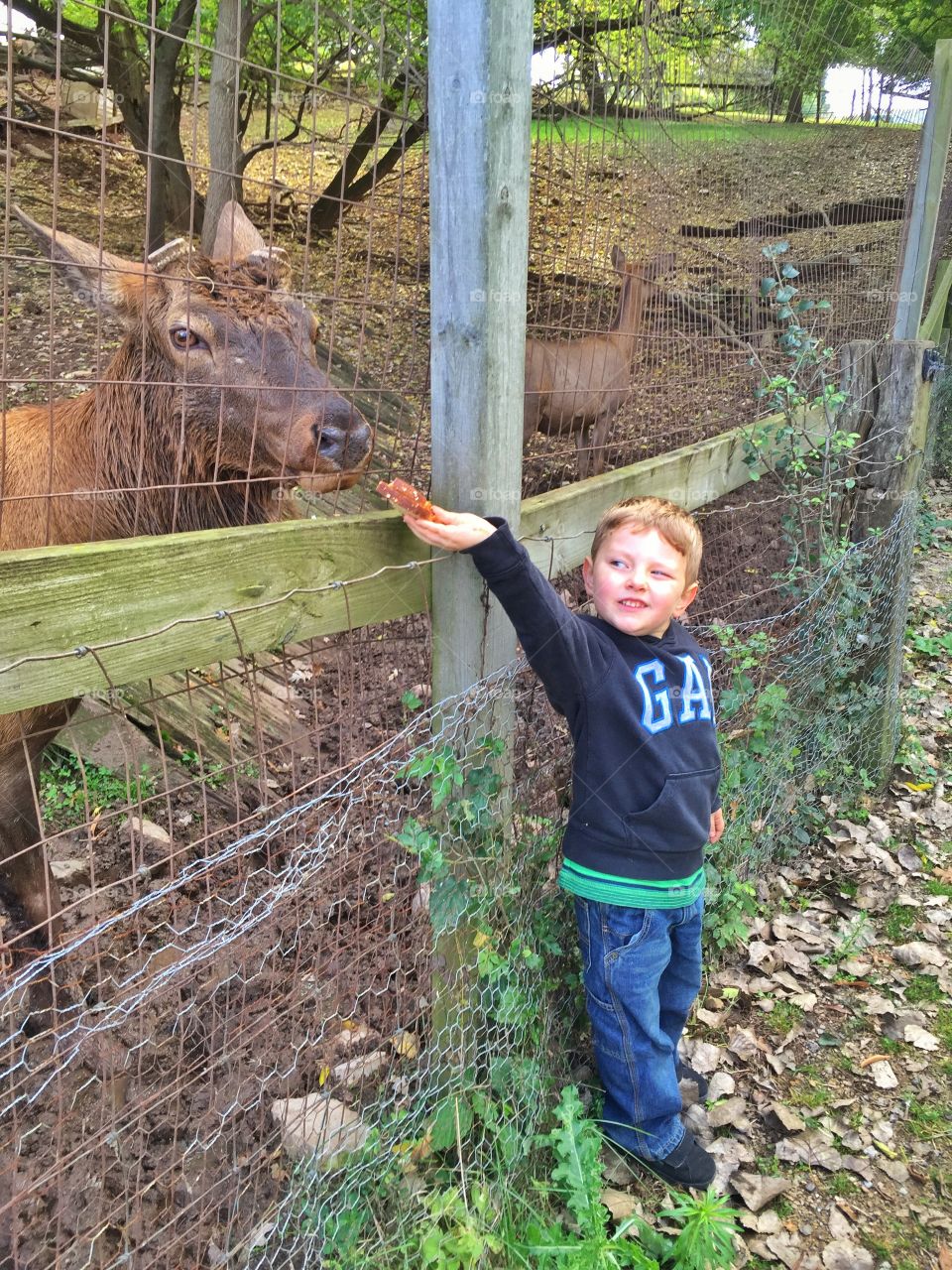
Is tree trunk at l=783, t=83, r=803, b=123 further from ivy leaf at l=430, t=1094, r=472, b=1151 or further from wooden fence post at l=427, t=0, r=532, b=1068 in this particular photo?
ivy leaf at l=430, t=1094, r=472, b=1151

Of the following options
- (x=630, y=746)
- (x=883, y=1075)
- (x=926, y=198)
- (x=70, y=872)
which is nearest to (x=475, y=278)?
(x=630, y=746)

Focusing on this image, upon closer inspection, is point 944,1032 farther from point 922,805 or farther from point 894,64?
point 894,64

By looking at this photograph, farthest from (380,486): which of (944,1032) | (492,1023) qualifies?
(944,1032)

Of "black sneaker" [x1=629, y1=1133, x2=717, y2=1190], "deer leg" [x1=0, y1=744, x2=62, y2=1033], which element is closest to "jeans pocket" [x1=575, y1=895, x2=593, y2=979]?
"black sneaker" [x1=629, y1=1133, x2=717, y2=1190]

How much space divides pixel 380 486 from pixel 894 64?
6423 millimetres

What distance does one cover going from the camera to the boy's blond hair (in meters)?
2.53

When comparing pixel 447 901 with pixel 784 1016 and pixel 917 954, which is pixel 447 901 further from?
pixel 917 954

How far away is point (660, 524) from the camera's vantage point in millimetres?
2529

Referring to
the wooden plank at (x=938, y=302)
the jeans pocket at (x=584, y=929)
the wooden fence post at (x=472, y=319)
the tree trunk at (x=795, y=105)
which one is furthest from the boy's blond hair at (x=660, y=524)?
the wooden plank at (x=938, y=302)

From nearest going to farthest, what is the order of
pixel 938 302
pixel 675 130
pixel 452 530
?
pixel 452 530
pixel 675 130
pixel 938 302

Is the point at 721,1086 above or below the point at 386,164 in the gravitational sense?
below

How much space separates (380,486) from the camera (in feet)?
6.99

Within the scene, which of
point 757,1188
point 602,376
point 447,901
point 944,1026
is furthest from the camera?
point 602,376

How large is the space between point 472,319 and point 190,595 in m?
0.92
